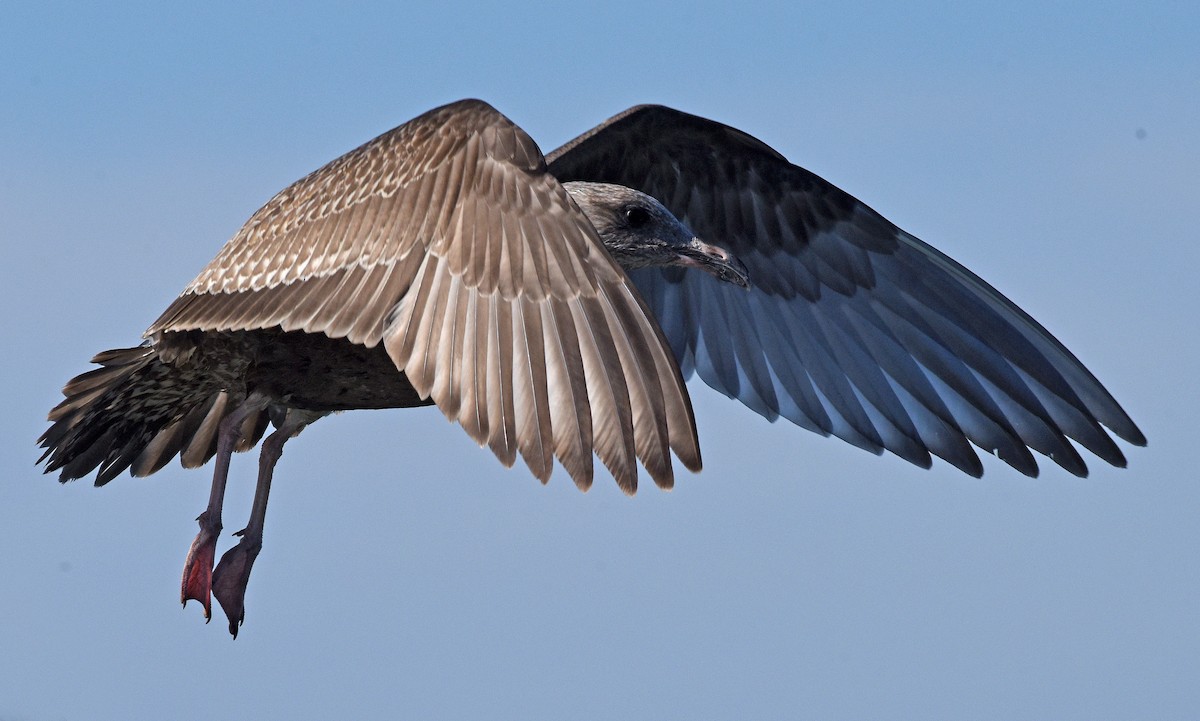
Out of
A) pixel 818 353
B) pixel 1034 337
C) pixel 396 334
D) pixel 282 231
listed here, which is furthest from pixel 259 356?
pixel 1034 337

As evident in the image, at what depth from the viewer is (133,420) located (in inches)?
415

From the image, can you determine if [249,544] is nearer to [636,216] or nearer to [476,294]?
[636,216]

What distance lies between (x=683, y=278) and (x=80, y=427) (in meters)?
3.76

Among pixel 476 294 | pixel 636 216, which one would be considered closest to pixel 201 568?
pixel 636 216

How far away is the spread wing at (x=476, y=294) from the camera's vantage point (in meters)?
6.89

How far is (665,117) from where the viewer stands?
11484 millimetres

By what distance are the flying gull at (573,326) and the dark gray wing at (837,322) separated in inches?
0.5

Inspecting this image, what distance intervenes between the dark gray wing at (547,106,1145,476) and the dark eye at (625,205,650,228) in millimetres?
1293

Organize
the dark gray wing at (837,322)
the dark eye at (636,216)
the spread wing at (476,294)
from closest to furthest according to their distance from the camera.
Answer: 1. the spread wing at (476,294)
2. the dark eye at (636,216)
3. the dark gray wing at (837,322)

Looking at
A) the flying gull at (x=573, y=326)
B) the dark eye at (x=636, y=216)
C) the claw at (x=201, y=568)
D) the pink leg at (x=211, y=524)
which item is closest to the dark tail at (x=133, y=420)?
the flying gull at (x=573, y=326)

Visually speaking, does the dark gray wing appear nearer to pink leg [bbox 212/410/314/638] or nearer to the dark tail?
pink leg [bbox 212/410/314/638]

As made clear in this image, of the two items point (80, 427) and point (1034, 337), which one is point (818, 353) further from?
point (80, 427)

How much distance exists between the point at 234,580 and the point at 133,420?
1.09 metres

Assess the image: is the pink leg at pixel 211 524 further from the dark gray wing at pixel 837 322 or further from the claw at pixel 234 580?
the dark gray wing at pixel 837 322
